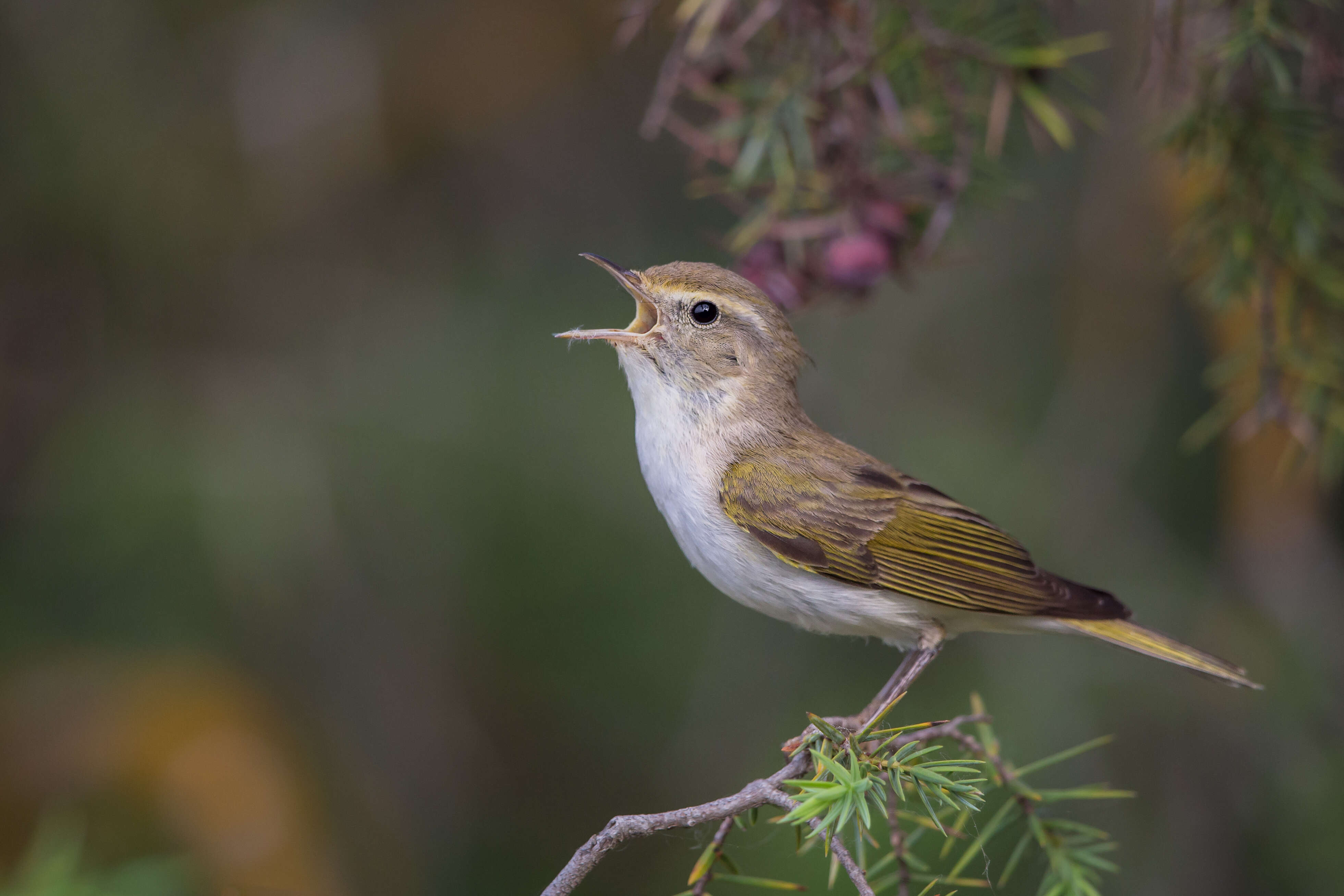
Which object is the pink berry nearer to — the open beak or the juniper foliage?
the open beak

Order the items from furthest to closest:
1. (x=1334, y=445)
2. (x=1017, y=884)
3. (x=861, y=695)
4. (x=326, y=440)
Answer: (x=326, y=440)
(x=861, y=695)
(x=1017, y=884)
(x=1334, y=445)

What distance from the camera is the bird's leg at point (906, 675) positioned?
2.84 meters

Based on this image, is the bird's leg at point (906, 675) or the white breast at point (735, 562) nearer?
the bird's leg at point (906, 675)

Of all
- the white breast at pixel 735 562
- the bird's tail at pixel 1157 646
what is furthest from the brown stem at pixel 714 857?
the bird's tail at pixel 1157 646

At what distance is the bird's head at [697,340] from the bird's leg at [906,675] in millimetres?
852

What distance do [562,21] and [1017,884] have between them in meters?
3.87

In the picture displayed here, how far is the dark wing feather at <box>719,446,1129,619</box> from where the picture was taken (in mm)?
2967

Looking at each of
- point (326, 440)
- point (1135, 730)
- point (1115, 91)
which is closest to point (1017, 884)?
point (1135, 730)

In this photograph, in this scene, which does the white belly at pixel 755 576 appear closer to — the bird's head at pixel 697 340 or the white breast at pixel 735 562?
the white breast at pixel 735 562

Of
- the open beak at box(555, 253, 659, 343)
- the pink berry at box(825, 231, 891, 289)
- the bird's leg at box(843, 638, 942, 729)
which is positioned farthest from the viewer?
the open beak at box(555, 253, 659, 343)

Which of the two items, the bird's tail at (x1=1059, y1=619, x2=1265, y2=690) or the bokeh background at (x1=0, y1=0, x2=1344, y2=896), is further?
the bokeh background at (x1=0, y1=0, x2=1344, y2=896)

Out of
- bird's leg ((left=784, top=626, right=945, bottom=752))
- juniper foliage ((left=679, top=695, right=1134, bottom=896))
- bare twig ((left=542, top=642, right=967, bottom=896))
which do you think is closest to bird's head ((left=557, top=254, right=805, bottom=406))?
bird's leg ((left=784, top=626, right=945, bottom=752))

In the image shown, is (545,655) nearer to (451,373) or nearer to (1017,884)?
(451,373)

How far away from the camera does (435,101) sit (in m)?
4.88
